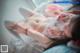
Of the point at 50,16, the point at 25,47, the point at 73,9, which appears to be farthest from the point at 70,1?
the point at 25,47

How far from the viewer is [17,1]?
1444mm

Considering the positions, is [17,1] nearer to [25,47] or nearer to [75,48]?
[25,47]

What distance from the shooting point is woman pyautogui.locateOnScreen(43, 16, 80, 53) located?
1364 mm

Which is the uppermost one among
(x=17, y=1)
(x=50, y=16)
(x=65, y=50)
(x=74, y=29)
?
(x=17, y=1)

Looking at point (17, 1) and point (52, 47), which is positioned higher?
point (17, 1)

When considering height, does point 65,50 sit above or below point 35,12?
below

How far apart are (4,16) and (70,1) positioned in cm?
51

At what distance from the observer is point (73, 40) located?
4.51ft

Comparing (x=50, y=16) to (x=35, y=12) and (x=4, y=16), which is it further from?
(x=4, y=16)

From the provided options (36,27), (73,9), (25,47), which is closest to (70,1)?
(73,9)

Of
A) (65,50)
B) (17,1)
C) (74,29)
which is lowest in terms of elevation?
(65,50)

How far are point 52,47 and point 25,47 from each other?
0.20m

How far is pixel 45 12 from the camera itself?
56.1 inches

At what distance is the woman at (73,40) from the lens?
1.36m
